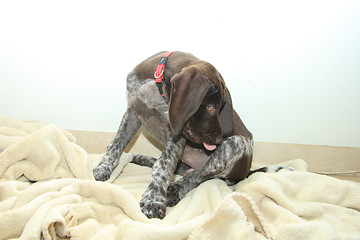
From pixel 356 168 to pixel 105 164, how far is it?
287cm

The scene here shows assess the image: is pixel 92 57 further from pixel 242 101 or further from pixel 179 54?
pixel 242 101

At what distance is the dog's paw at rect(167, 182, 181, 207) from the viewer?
2.41m

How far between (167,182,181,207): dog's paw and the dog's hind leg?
1.90ft

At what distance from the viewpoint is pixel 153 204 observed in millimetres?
2158

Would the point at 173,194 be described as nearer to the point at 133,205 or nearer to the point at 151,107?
the point at 133,205

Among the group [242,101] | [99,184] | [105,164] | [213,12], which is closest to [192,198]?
[99,184]

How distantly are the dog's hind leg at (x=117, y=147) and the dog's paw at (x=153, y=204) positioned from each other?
57cm

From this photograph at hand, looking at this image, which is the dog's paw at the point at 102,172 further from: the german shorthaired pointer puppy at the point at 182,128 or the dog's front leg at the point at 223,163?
the dog's front leg at the point at 223,163

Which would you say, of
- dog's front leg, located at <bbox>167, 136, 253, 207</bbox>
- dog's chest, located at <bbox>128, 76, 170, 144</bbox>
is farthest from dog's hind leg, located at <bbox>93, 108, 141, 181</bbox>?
dog's front leg, located at <bbox>167, 136, 253, 207</bbox>

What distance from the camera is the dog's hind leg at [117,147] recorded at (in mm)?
2658

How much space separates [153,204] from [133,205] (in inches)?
11.1

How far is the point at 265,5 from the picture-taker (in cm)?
326

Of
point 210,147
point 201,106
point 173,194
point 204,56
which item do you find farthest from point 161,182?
point 204,56

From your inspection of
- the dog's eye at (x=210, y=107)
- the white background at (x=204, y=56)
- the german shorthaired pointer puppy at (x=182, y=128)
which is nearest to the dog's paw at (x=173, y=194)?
the german shorthaired pointer puppy at (x=182, y=128)
